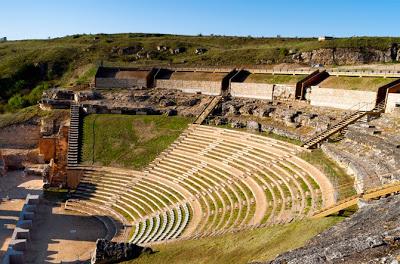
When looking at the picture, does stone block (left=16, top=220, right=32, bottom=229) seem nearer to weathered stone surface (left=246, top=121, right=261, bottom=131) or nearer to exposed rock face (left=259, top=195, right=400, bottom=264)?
weathered stone surface (left=246, top=121, right=261, bottom=131)

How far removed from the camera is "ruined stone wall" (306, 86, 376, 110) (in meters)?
26.7

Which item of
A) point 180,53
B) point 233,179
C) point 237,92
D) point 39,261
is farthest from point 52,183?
point 180,53

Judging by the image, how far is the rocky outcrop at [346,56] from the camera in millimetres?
52500

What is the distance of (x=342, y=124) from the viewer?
81.9ft

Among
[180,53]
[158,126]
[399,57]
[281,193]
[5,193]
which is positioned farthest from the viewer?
[180,53]

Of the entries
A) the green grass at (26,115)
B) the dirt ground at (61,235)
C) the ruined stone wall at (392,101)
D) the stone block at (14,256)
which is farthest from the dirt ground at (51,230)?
the ruined stone wall at (392,101)

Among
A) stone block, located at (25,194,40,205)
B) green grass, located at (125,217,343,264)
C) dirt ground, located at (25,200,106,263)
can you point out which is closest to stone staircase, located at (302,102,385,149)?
green grass, located at (125,217,343,264)

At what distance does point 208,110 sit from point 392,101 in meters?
15.3

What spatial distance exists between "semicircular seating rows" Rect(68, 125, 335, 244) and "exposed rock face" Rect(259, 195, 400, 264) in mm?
5041

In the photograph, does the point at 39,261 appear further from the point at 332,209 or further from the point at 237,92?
the point at 237,92

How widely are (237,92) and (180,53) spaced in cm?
2424

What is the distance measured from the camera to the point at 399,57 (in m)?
52.4

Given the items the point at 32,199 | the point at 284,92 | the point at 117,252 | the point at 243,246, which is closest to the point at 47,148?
the point at 32,199

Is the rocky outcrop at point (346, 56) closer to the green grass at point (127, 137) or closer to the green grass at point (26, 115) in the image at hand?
the green grass at point (127, 137)
